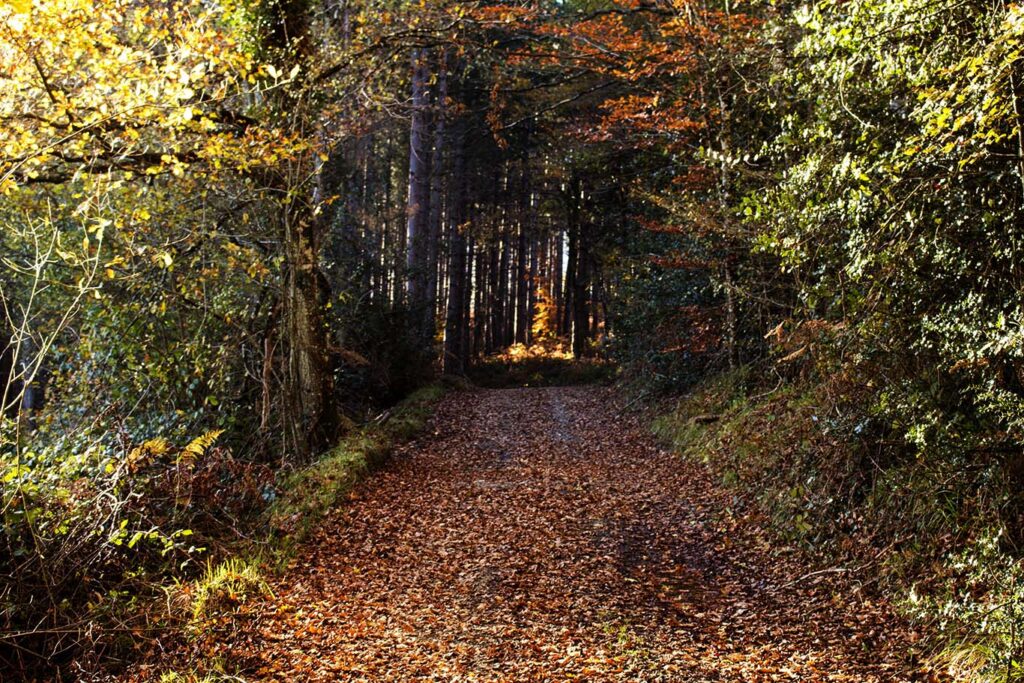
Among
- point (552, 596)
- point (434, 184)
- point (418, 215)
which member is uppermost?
point (434, 184)

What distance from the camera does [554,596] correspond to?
6.14 m

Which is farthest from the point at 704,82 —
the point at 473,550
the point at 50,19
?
the point at 50,19

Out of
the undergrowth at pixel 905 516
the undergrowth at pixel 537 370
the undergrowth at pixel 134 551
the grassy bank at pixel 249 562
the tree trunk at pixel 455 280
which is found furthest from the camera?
the undergrowth at pixel 537 370

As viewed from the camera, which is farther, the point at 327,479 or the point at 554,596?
the point at 327,479

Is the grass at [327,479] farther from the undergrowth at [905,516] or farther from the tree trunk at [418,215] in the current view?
the tree trunk at [418,215]

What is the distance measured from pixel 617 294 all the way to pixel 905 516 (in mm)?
10913

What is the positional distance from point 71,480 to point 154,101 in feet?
10.3

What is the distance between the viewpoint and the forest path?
503cm

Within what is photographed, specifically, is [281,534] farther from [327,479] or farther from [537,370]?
[537,370]

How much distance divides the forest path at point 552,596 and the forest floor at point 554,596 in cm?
2

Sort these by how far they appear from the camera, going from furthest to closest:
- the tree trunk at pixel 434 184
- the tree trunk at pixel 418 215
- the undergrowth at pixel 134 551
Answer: the tree trunk at pixel 434 184 < the tree trunk at pixel 418 215 < the undergrowth at pixel 134 551

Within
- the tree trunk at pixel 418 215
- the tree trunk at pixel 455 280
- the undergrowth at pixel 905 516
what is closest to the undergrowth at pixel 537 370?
the tree trunk at pixel 455 280

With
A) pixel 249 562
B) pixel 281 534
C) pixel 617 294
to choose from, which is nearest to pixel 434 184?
pixel 617 294

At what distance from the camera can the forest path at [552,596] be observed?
5027mm
